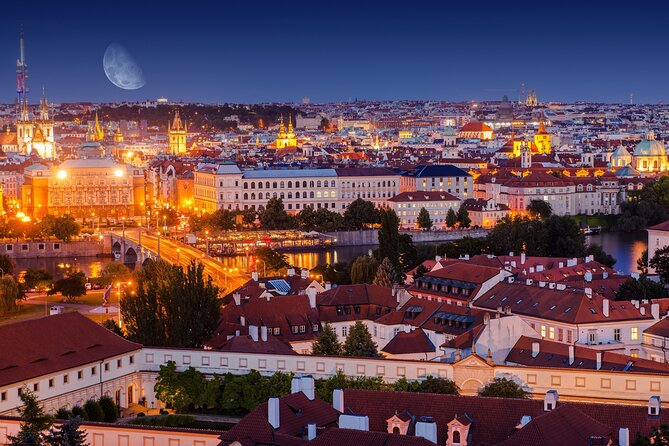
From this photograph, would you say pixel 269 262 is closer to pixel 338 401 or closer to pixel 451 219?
pixel 451 219

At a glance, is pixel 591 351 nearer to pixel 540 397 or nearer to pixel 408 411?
pixel 540 397

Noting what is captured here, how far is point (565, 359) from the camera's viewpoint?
47.4ft

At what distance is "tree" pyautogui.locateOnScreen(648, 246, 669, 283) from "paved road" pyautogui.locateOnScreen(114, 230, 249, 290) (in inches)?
292

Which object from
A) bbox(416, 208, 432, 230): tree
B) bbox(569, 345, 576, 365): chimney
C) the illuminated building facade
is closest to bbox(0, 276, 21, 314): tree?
bbox(569, 345, 576, 365): chimney

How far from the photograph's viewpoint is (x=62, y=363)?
13.6 meters

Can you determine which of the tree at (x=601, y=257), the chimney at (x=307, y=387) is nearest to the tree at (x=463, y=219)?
the tree at (x=601, y=257)

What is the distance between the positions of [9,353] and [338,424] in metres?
4.27

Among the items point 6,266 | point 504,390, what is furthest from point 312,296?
point 6,266

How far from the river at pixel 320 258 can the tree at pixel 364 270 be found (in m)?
7.21

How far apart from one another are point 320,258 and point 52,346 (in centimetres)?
2432

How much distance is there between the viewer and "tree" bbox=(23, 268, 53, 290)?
93.1 ft

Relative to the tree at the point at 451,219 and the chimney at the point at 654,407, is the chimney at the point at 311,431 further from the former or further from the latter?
the tree at the point at 451,219

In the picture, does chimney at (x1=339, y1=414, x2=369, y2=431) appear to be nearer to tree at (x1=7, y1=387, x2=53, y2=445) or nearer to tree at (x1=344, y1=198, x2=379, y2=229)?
tree at (x1=7, y1=387, x2=53, y2=445)

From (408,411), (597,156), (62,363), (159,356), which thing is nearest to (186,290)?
(159,356)
